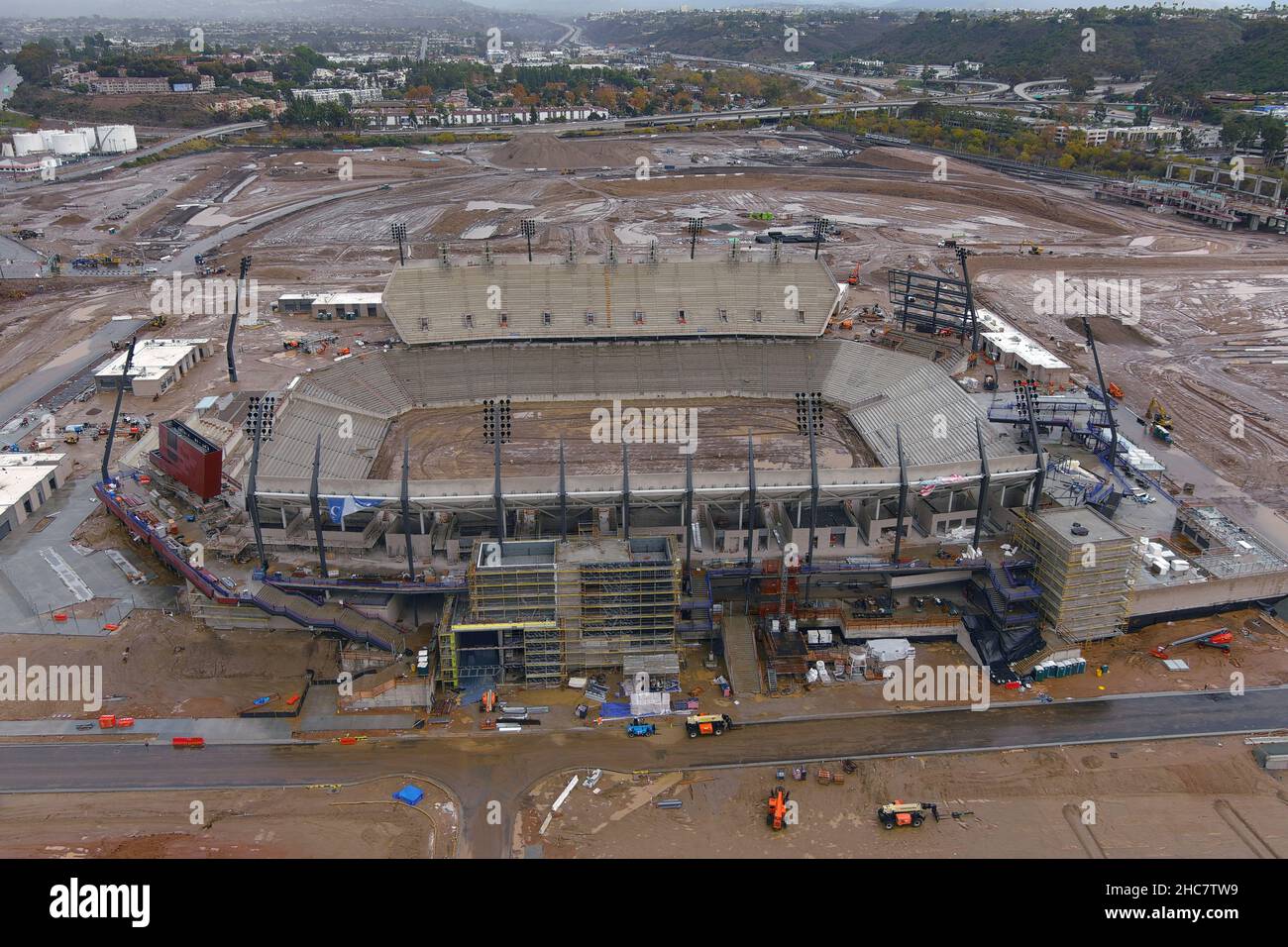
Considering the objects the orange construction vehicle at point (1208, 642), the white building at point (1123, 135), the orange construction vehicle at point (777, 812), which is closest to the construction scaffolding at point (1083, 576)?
the orange construction vehicle at point (1208, 642)

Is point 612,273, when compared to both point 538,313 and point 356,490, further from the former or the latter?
point 356,490

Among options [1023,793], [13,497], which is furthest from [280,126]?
[1023,793]

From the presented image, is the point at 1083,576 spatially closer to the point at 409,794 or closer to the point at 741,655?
the point at 741,655

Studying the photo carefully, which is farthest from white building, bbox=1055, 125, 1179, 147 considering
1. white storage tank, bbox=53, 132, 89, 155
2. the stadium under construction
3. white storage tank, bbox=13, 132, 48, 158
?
white storage tank, bbox=13, 132, 48, 158

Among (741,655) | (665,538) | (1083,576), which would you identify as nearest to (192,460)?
(665,538)

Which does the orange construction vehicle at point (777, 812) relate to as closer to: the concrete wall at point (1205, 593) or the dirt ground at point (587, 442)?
the concrete wall at point (1205, 593)

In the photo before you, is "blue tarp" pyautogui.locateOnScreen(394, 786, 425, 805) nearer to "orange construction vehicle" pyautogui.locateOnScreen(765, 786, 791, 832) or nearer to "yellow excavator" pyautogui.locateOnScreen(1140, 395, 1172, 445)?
"orange construction vehicle" pyautogui.locateOnScreen(765, 786, 791, 832)
